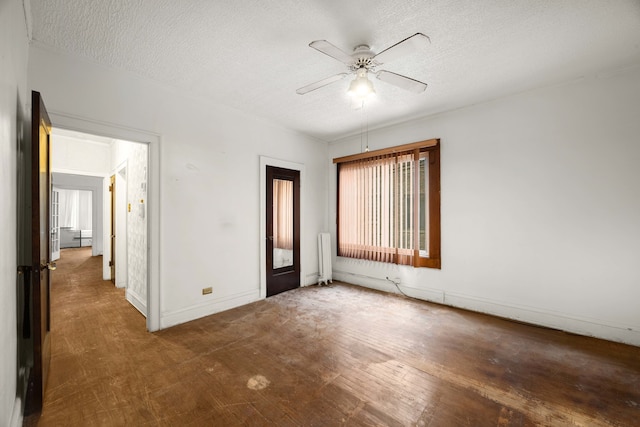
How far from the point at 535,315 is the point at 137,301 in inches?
206

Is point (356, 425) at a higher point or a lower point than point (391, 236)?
lower

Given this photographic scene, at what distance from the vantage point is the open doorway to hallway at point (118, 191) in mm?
3762

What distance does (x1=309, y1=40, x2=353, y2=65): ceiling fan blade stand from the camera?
6.20 feet

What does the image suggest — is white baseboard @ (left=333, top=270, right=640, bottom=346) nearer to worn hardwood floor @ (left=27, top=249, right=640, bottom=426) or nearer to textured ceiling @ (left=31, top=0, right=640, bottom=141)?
worn hardwood floor @ (left=27, top=249, right=640, bottom=426)

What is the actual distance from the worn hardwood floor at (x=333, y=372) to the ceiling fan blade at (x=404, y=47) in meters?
2.59

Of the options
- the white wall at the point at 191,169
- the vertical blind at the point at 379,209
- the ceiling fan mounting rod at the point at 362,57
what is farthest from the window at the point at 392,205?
the ceiling fan mounting rod at the point at 362,57

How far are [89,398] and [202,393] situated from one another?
80 centimetres

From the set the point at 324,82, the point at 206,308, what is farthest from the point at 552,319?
the point at 206,308

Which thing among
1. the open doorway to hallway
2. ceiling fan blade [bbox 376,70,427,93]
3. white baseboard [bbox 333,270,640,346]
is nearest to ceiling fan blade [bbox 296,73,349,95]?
ceiling fan blade [bbox 376,70,427,93]

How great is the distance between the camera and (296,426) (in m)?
1.68

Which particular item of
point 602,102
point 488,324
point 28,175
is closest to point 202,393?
point 28,175

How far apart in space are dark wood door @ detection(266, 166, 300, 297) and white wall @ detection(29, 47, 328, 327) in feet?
0.88

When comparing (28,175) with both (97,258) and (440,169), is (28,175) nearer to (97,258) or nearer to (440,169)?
(440,169)

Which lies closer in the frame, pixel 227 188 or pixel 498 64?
pixel 498 64
